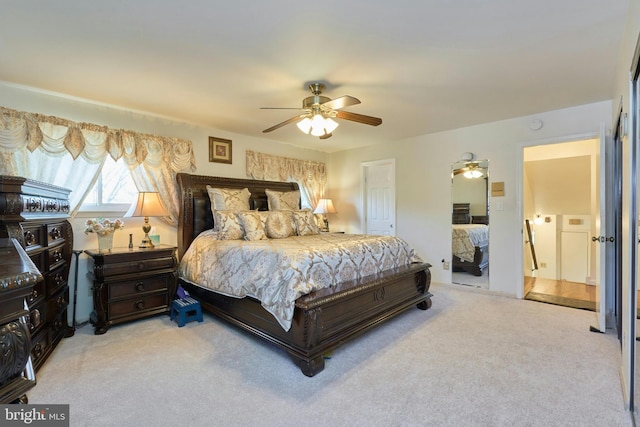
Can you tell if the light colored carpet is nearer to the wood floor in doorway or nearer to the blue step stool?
the blue step stool

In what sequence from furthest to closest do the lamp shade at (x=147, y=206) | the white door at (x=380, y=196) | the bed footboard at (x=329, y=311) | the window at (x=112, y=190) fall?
1. the white door at (x=380, y=196)
2. the window at (x=112, y=190)
3. the lamp shade at (x=147, y=206)
4. the bed footboard at (x=329, y=311)

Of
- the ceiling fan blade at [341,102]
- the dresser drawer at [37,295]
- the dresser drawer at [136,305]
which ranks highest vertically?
the ceiling fan blade at [341,102]

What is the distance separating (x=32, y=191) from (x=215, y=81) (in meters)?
1.65

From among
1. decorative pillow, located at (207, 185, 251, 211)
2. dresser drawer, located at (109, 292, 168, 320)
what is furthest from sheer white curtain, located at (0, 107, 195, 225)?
dresser drawer, located at (109, 292, 168, 320)

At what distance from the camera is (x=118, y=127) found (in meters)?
3.53

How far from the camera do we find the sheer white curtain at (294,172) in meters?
4.84

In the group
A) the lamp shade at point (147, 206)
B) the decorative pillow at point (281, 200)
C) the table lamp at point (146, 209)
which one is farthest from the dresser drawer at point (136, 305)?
the decorative pillow at point (281, 200)

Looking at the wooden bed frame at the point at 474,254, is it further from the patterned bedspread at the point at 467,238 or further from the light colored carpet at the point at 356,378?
the light colored carpet at the point at 356,378

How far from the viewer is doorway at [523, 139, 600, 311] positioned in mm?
4820

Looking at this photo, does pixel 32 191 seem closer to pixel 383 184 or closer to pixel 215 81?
pixel 215 81

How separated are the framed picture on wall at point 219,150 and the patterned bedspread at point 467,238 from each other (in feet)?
11.5

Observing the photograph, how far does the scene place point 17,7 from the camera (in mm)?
1814

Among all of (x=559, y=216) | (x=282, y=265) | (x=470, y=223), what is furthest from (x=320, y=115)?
(x=559, y=216)

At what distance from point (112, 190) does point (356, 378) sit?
3.34 metres
